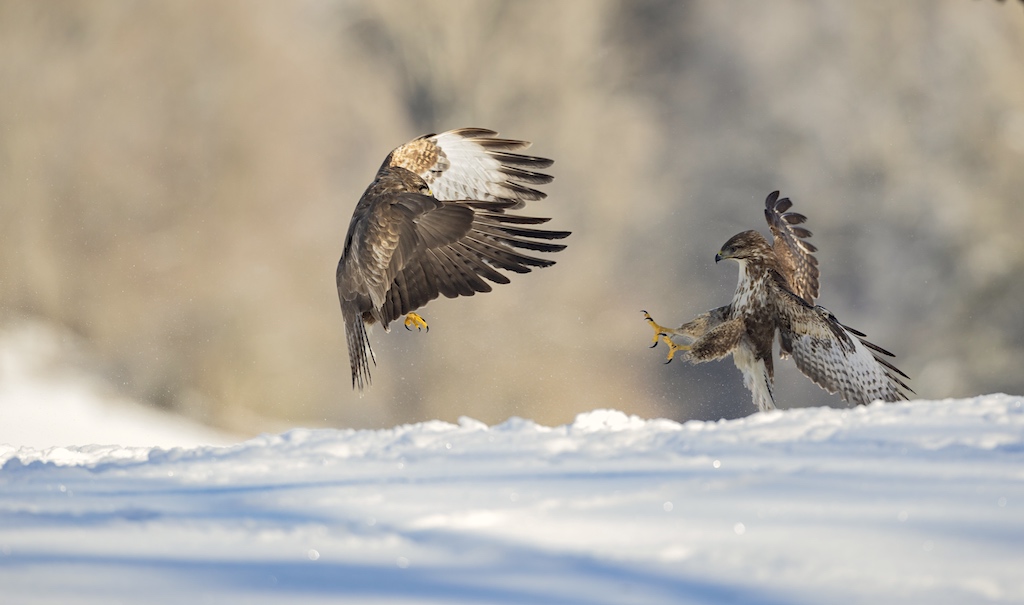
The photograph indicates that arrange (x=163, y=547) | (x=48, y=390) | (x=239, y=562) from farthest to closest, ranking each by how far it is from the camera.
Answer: (x=48, y=390)
(x=163, y=547)
(x=239, y=562)

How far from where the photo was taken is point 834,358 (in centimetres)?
564

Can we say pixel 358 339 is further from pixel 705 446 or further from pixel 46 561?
pixel 46 561

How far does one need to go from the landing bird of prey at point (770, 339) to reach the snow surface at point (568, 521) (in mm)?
1774

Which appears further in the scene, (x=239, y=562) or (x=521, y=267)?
(x=521, y=267)

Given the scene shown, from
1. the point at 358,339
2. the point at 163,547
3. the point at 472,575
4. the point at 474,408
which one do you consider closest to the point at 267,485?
the point at 163,547

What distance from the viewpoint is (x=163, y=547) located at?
2.49 m

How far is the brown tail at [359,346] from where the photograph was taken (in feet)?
18.9

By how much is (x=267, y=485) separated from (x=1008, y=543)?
2085 mm

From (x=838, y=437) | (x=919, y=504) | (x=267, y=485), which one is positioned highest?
(x=838, y=437)

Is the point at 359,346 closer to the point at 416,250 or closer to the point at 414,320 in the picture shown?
the point at 414,320

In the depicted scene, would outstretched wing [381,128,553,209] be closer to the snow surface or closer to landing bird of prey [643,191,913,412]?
landing bird of prey [643,191,913,412]

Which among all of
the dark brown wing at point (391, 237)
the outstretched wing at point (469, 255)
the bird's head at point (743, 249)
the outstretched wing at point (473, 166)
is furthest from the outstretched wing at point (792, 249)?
the dark brown wing at point (391, 237)

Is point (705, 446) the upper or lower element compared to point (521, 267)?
lower

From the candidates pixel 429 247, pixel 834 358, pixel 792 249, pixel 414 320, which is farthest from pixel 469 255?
pixel 792 249
